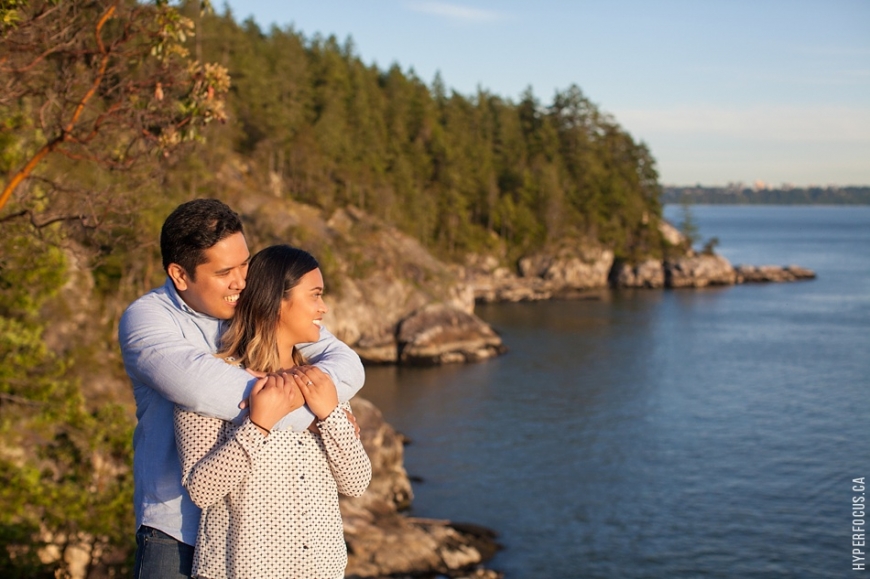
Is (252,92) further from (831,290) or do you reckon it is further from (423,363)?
(831,290)

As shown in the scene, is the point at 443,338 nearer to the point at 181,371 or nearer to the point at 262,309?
the point at 262,309

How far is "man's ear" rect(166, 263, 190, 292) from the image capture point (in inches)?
110

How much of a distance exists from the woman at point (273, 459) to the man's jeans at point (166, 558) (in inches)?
4.1

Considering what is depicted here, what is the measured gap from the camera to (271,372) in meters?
2.66

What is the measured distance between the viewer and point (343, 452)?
2.63 meters

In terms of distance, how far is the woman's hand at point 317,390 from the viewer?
8.32 ft

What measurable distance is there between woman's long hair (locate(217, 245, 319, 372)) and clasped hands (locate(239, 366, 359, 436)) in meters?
0.12

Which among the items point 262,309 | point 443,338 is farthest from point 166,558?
point 443,338

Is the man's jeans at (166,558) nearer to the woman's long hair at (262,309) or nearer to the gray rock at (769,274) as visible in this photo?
the woman's long hair at (262,309)

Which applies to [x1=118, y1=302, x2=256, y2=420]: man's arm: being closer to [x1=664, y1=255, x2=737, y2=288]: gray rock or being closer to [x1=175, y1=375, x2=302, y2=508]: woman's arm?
[x1=175, y1=375, x2=302, y2=508]: woman's arm

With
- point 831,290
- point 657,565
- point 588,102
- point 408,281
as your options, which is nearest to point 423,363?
point 408,281

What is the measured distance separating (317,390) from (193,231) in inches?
27.6

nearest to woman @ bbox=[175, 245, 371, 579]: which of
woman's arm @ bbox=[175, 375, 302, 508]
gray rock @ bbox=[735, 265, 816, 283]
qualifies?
woman's arm @ bbox=[175, 375, 302, 508]

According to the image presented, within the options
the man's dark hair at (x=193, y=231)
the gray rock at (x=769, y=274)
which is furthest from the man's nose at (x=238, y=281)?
the gray rock at (x=769, y=274)
